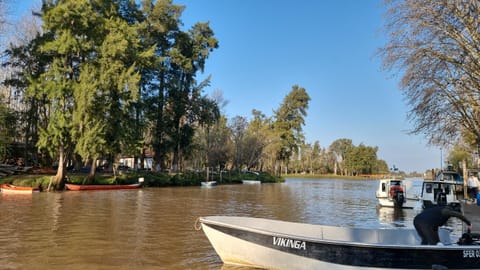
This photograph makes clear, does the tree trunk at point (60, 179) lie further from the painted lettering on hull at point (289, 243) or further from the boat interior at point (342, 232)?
the painted lettering on hull at point (289, 243)

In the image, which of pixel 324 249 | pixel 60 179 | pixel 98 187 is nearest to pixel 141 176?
pixel 98 187

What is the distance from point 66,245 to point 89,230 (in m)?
2.61

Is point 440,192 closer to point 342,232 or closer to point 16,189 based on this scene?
point 342,232

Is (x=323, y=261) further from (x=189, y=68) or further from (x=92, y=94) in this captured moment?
(x=189, y=68)

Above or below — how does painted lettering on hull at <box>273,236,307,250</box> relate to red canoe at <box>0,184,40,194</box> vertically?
above

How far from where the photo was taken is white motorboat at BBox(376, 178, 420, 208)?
2408 cm

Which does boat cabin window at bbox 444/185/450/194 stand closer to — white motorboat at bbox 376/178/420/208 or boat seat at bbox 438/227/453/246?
white motorboat at bbox 376/178/420/208

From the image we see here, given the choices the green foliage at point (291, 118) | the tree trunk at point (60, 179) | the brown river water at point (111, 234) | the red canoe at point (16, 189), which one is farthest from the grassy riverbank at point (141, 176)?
the green foliage at point (291, 118)

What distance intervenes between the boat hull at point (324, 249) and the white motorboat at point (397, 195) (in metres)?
16.0

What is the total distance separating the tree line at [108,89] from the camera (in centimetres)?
3167

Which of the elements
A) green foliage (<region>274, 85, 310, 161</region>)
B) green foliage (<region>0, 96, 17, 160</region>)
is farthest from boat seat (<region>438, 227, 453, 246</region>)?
green foliage (<region>274, 85, 310, 161</region>)

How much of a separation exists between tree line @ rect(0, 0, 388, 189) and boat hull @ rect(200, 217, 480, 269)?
1012 inches

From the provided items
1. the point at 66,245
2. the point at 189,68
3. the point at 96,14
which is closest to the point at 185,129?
the point at 189,68

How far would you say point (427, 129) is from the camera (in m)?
19.2
